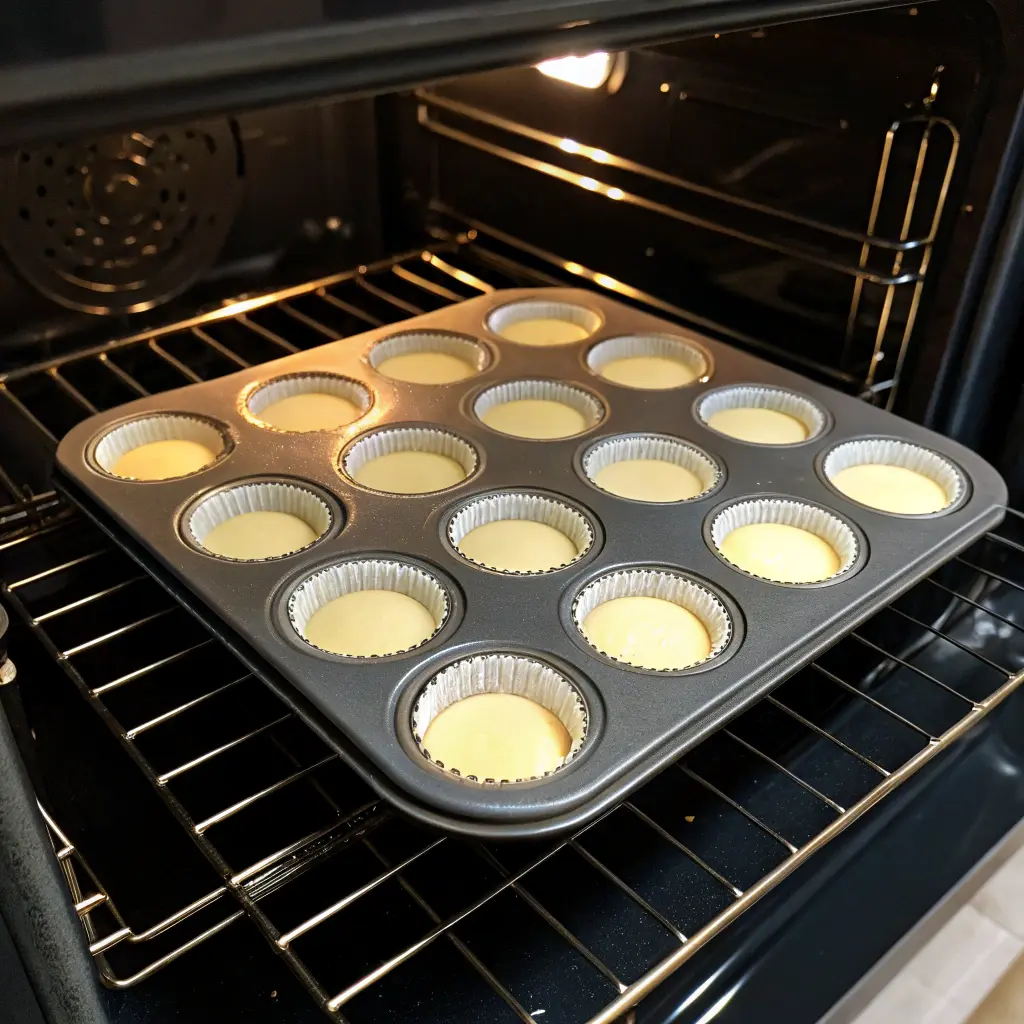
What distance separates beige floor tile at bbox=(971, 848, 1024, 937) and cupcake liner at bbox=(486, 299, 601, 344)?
819mm

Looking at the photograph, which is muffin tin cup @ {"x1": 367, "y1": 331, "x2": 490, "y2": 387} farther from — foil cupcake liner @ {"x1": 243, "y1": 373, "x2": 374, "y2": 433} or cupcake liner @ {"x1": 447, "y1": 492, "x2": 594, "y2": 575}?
cupcake liner @ {"x1": 447, "y1": 492, "x2": 594, "y2": 575}

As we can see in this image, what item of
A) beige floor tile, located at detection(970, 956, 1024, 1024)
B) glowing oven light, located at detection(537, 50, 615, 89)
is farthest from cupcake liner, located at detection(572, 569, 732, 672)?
glowing oven light, located at detection(537, 50, 615, 89)

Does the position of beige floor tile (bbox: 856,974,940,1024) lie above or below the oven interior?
below

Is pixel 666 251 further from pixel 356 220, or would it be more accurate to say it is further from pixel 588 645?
pixel 588 645

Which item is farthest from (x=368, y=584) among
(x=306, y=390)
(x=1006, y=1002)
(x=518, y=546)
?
(x=1006, y=1002)

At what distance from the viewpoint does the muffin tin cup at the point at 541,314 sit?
1.39 m

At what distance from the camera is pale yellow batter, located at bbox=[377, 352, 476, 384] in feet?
4.26

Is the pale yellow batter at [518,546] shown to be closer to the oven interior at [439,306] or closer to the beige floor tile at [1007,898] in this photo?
the oven interior at [439,306]

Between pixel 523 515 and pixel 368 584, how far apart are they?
191 millimetres

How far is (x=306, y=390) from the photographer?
4.07 feet

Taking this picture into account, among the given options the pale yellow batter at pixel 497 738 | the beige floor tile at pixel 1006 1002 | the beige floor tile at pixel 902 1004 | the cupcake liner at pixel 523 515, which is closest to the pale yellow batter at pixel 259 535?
the cupcake liner at pixel 523 515

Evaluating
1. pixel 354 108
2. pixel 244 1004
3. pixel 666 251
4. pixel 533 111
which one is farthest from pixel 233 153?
pixel 244 1004

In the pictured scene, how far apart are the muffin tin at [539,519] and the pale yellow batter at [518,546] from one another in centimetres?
2

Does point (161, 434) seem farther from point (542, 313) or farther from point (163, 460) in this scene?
point (542, 313)
